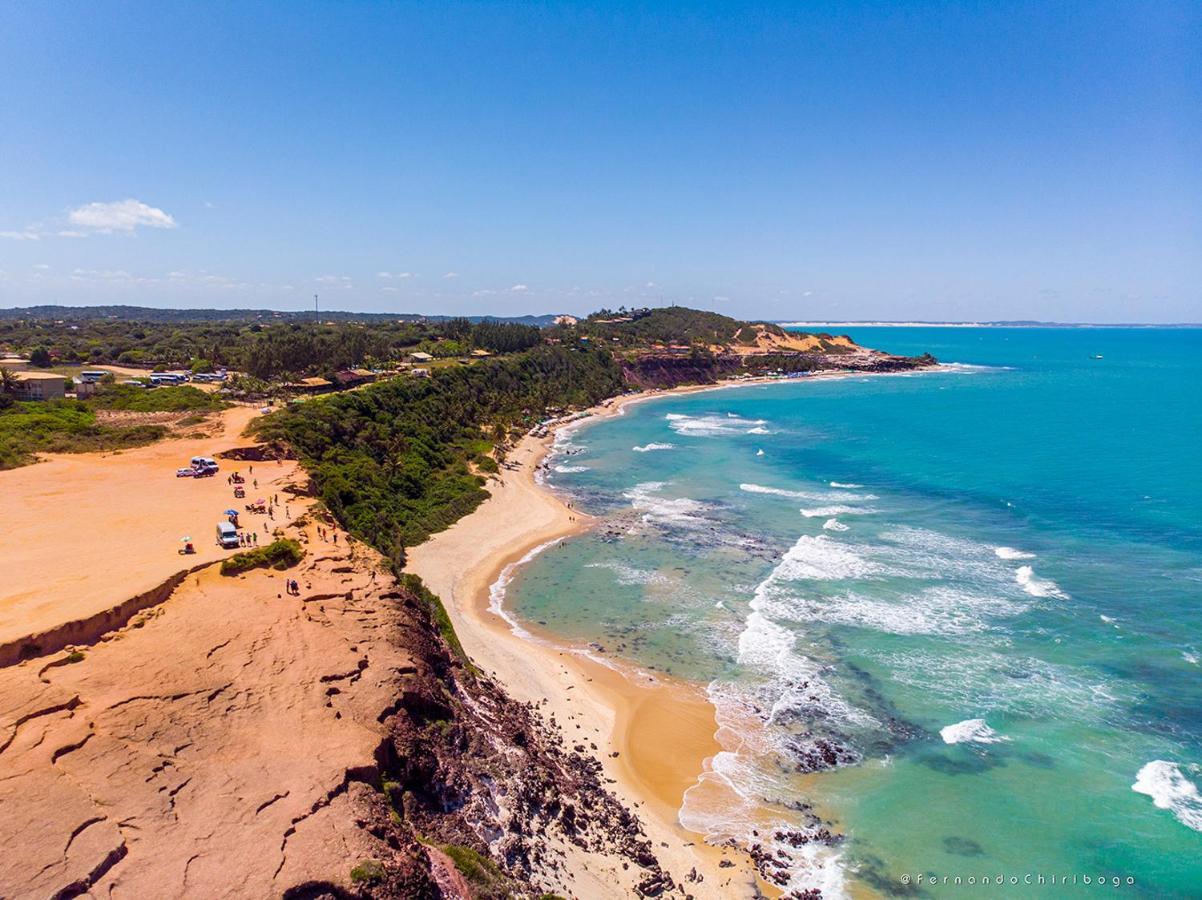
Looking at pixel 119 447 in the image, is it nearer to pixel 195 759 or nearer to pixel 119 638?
pixel 119 638

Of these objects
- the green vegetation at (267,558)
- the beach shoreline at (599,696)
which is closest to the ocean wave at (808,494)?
the beach shoreline at (599,696)

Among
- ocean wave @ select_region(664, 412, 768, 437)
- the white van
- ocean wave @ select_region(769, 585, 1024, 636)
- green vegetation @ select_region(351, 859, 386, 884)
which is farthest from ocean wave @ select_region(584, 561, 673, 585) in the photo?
ocean wave @ select_region(664, 412, 768, 437)

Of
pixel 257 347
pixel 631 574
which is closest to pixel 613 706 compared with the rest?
pixel 631 574

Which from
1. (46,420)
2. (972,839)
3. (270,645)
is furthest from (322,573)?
(46,420)

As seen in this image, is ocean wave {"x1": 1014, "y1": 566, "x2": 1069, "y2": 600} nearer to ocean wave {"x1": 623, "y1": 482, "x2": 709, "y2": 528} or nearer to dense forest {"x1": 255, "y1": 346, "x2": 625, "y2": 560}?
ocean wave {"x1": 623, "y1": 482, "x2": 709, "y2": 528}

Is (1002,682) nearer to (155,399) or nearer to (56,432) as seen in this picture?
(56,432)

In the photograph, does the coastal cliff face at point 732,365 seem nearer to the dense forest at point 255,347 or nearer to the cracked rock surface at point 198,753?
the dense forest at point 255,347
